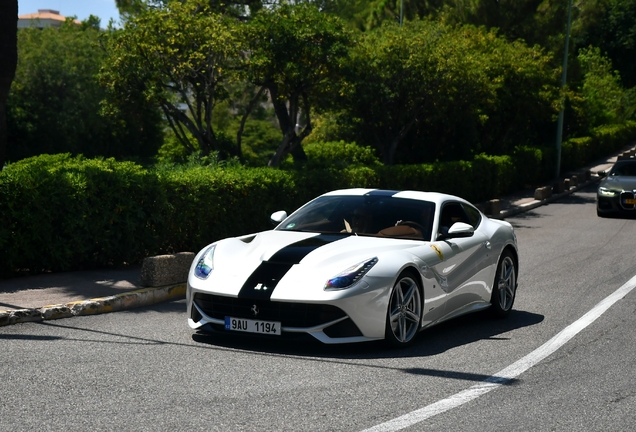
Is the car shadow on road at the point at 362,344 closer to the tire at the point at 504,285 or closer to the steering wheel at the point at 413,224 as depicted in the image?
the tire at the point at 504,285

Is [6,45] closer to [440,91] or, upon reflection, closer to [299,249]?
[299,249]

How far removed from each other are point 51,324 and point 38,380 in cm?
280

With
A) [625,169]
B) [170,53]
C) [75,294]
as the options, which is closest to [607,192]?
[625,169]

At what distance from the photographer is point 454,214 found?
10008 mm

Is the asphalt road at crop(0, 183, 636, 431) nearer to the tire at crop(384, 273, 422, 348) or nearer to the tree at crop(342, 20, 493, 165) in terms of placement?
the tire at crop(384, 273, 422, 348)

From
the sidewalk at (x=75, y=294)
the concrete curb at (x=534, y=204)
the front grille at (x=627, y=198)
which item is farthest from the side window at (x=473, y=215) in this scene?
the front grille at (x=627, y=198)

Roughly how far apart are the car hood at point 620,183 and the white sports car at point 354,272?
53.6 feet

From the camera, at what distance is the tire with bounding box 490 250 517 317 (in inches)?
395

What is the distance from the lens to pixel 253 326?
25.2 ft

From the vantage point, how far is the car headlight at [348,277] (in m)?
7.69

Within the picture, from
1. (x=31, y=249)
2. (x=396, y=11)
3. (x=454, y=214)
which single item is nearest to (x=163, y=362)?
(x=454, y=214)

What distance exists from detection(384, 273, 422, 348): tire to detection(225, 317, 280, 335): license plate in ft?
3.22

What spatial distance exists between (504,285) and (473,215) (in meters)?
0.86

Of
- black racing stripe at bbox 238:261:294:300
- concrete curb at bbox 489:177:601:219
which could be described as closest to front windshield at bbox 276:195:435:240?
black racing stripe at bbox 238:261:294:300
